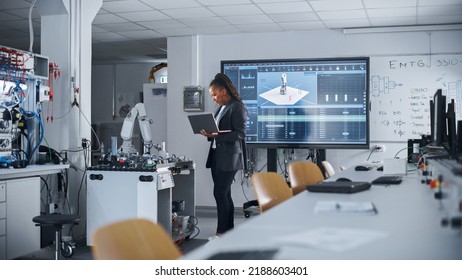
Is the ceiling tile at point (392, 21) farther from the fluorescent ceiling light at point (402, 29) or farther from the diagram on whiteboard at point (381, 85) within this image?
the diagram on whiteboard at point (381, 85)

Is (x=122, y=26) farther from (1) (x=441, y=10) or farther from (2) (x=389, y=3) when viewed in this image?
(1) (x=441, y=10)

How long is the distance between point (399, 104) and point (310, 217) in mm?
4897

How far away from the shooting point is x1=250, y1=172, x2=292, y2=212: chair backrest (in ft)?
8.95

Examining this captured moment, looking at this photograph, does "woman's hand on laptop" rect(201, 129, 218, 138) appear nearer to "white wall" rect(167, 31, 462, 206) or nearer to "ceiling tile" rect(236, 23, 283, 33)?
"ceiling tile" rect(236, 23, 283, 33)

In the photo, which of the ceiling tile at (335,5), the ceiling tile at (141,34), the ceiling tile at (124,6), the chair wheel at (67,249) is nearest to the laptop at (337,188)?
the chair wheel at (67,249)

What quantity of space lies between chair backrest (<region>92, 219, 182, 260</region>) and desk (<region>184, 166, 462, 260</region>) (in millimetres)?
121

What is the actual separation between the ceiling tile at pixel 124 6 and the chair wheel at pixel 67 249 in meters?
2.45

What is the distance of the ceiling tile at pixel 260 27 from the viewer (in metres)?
6.32

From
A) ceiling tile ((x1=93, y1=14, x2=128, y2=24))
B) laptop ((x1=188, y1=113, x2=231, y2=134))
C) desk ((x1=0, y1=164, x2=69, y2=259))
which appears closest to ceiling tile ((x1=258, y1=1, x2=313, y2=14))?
laptop ((x1=188, y1=113, x2=231, y2=134))

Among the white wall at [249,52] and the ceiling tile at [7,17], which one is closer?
the ceiling tile at [7,17]

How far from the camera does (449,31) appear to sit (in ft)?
20.3

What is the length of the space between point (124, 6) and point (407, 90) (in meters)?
3.45

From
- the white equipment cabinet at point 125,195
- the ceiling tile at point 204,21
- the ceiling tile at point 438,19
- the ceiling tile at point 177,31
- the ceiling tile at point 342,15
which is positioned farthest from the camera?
the ceiling tile at point 177,31
